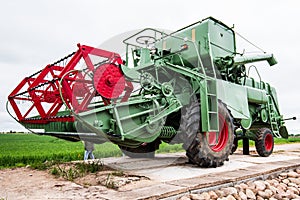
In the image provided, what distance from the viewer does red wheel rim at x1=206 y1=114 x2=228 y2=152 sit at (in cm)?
660

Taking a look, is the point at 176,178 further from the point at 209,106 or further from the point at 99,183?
the point at 209,106

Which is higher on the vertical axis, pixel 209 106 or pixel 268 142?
pixel 209 106

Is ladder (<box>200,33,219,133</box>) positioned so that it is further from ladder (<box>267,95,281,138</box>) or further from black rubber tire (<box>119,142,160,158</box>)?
ladder (<box>267,95,281,138</box>)

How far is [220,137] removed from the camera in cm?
675

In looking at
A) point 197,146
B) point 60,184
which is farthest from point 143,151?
point 60,184

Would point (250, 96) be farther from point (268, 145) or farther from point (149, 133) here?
point (149, 133)

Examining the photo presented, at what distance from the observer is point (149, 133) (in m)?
5.43

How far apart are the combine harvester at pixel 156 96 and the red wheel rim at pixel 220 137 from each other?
23 millimetres

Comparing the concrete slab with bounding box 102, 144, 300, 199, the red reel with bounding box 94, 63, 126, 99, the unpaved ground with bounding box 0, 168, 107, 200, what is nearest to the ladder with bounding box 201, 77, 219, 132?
the concrete slab with bounding box 102, 144, 300, 199

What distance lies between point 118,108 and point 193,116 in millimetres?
1762

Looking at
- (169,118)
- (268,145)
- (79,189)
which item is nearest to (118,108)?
(79,189)

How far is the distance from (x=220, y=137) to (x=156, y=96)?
205cm

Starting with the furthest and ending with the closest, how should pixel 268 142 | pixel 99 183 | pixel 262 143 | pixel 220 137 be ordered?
pixel 268 142 < pixel 262 143 < pixel 220 137 < pixel 99 183

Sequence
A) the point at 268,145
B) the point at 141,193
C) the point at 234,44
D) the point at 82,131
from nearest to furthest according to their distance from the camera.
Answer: the point at 141,193, the point at 82,131, the point at 234,44, the point at 268,145
